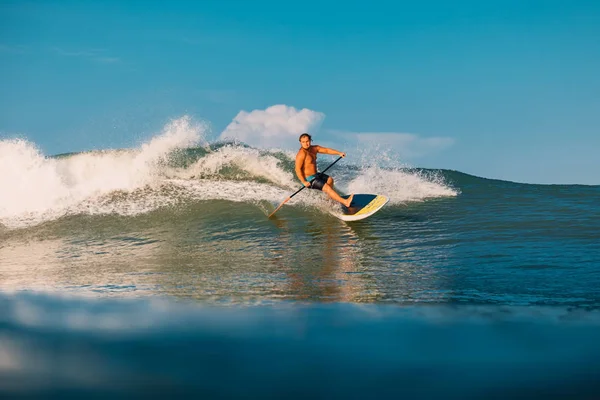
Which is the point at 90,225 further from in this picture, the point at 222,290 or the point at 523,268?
the point at 523,268

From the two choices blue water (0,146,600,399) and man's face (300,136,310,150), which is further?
man's face (300,136,310,150)

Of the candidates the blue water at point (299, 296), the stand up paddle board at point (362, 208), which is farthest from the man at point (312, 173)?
the blue water at point (299, 296)

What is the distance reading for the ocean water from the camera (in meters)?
3.03

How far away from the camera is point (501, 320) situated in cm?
A: 410

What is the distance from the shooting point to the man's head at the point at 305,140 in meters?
9.66

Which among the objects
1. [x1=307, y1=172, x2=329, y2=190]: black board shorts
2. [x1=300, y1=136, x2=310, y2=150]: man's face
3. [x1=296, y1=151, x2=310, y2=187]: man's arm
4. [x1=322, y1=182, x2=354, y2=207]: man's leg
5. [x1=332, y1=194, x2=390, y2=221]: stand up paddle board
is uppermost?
[x1=300, y1=136, x2=310, y2=150]: man's face

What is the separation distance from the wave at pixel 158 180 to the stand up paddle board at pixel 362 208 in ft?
2.44

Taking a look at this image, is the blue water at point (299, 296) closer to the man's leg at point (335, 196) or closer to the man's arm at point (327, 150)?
the man's leg at point (335, 196)

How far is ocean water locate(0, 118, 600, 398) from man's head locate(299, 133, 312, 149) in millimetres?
1423

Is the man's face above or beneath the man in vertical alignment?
above

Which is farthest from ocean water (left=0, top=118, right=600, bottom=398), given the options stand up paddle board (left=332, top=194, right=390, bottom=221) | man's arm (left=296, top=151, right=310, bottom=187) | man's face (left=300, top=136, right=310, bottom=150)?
man's face (left=300, top=136, right=310, bottom=150)

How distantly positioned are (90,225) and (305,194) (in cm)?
446

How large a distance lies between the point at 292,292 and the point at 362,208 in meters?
5.00

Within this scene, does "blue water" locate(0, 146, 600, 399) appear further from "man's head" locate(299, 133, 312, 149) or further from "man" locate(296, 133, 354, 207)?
"man's head" locate(299, 133, 312, 149)
